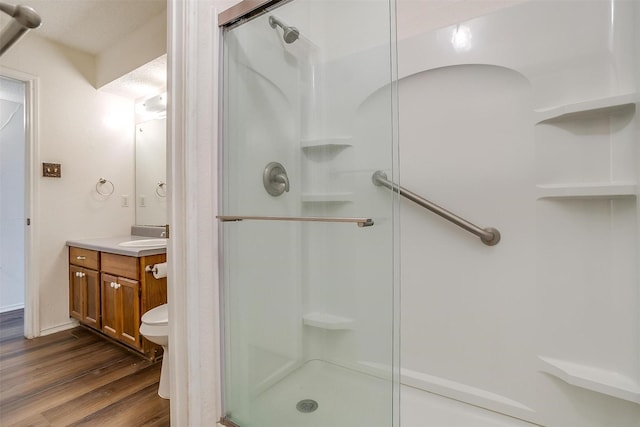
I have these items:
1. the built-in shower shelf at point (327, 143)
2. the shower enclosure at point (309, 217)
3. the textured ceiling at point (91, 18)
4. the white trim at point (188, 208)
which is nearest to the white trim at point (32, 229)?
the textured ceiling at point (91, 18)

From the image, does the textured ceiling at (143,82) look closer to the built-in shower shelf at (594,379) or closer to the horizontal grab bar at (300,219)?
the horizontal grab bar at (300,219)

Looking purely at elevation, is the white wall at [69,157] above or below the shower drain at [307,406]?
Answer: above

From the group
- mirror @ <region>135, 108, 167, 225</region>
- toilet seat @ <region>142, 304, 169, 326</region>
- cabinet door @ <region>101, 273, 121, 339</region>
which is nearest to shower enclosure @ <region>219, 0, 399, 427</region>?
toilet seat @ <region>142, 304, 169, 326</region>

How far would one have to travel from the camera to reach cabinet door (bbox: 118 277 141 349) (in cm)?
194

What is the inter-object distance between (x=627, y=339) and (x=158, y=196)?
314 centimetres

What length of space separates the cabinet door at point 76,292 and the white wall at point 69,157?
47 mm

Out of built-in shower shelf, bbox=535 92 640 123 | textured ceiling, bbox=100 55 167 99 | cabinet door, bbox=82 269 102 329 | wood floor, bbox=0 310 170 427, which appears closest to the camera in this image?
built-in shower shelf, bbox=535 92 640 123

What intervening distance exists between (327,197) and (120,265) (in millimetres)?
1732

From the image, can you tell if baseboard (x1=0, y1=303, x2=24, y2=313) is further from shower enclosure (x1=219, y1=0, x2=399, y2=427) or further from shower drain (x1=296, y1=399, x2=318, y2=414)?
shower drain (x1=296, y1=399, x2=318, y2=414)

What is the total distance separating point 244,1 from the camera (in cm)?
116

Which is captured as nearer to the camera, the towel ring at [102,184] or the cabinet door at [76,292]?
the cabinet door at [76,292]

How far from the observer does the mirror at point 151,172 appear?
8.93 feet

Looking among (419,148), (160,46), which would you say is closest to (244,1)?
(419,148)

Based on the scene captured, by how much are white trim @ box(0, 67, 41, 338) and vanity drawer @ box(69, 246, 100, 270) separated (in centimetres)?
23
